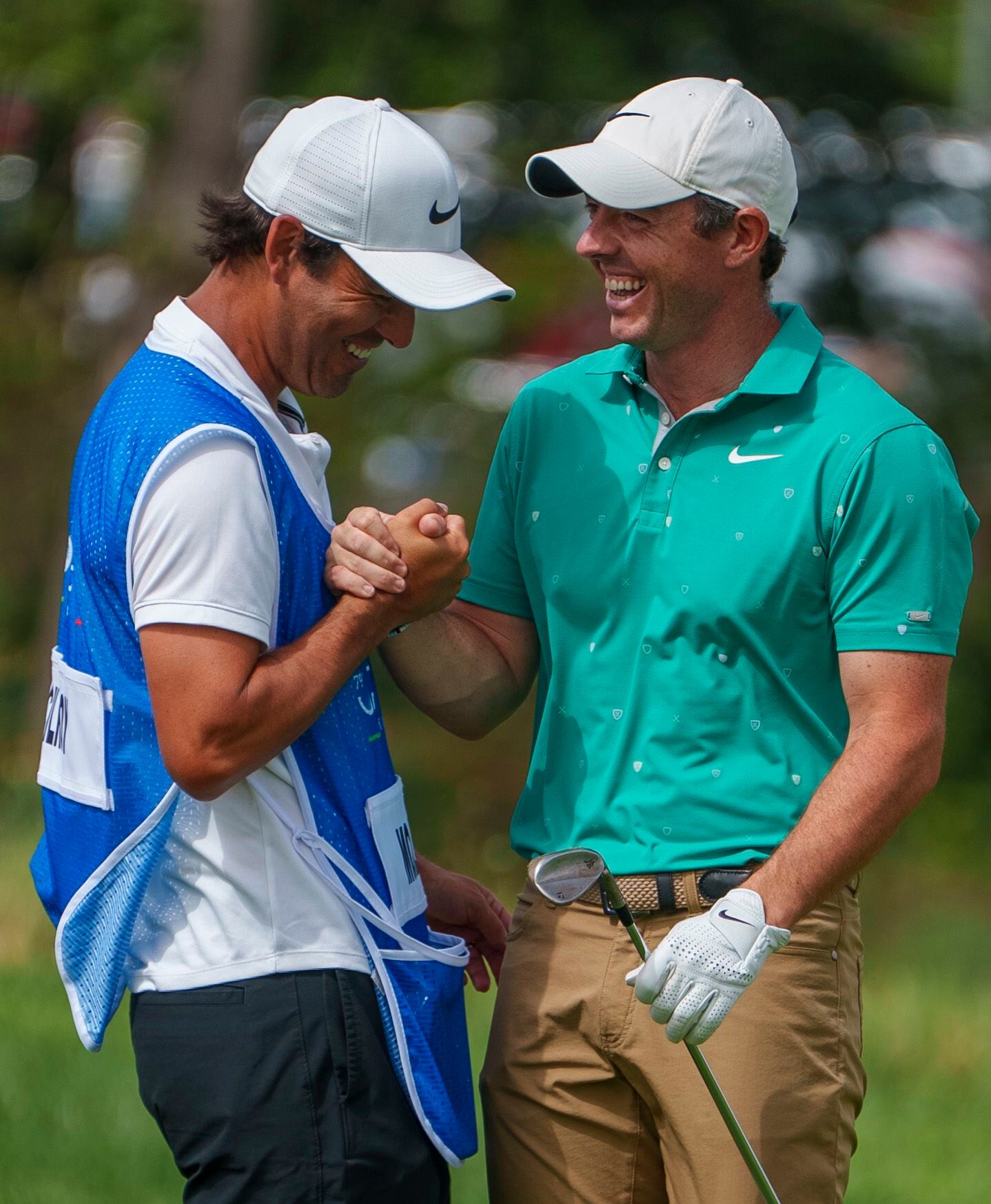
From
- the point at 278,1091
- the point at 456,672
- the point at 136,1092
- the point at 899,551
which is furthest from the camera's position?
the point at 136,1092

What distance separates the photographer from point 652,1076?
297 centimetres

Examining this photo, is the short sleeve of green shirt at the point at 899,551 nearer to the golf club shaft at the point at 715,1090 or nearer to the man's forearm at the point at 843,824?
the man's forearm at the point at 843,824

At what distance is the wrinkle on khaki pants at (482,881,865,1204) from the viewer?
290cm

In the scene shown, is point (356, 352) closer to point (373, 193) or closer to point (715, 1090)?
point (373, 193)

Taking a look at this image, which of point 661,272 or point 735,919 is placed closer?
point 735,919

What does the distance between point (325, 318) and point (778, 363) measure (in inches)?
34.7

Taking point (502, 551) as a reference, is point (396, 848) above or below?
below

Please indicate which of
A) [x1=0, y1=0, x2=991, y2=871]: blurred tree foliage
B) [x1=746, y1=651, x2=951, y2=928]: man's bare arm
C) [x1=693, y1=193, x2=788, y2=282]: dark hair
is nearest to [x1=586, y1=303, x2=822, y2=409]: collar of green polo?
[x1=693, y1=193, x2=788, y2=282]: dark hair

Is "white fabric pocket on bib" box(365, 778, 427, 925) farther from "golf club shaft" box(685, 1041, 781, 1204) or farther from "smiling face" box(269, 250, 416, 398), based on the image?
"smiling face" box(269, 250, 416, 398)

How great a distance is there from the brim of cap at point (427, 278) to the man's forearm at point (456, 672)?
0.73m

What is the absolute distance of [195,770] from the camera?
2.42 meters

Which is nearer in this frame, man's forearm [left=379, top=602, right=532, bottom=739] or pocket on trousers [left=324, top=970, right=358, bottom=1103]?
pocket on trousers [left=324, top=970, right=358, bottom=1103]

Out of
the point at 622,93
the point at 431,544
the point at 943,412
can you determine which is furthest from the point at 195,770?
the point at 943,412

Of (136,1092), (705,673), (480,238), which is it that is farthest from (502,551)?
(480,238)
